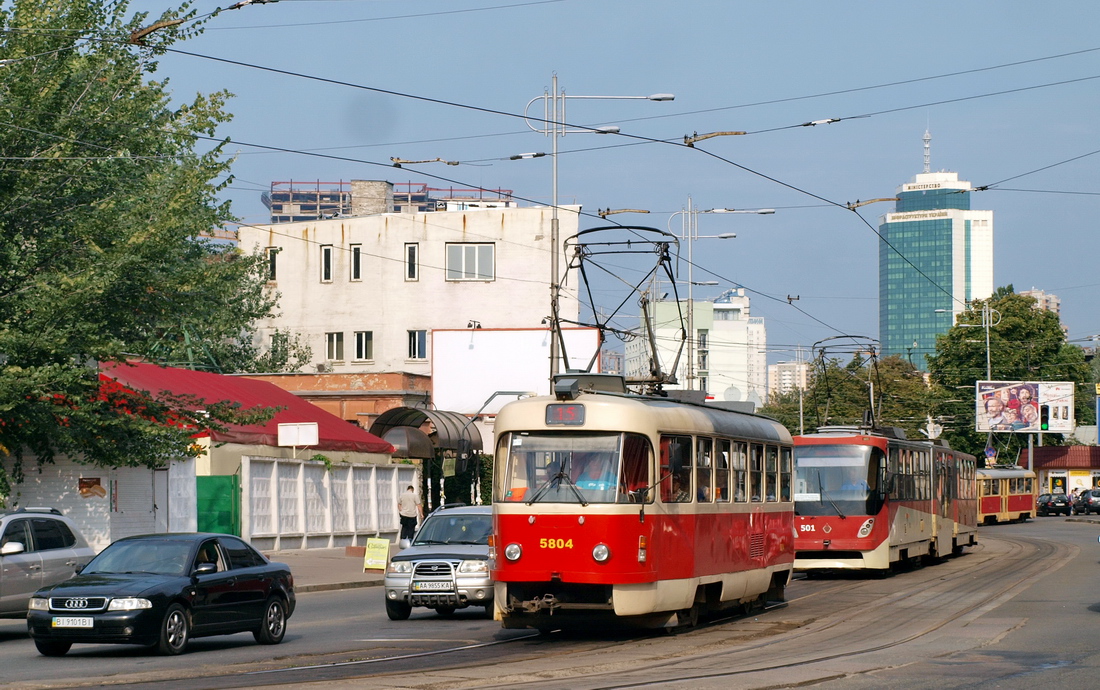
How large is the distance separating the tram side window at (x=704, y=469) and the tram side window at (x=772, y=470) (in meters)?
2.87

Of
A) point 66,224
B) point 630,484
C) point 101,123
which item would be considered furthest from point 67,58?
point 630,484

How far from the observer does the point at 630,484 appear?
15.7m

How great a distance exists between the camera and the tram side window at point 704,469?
679 inches

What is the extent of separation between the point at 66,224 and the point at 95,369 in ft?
9.10

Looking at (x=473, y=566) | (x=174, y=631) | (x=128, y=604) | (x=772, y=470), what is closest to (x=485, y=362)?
(x=772, y=470)

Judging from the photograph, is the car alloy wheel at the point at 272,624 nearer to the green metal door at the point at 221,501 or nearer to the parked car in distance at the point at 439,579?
the parked car in distance at the point at 439,579

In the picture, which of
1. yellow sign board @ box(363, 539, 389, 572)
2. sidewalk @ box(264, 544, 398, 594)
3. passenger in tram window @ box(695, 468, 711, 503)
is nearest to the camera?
passenger in tram window @ box(695, 468, 711, 503)

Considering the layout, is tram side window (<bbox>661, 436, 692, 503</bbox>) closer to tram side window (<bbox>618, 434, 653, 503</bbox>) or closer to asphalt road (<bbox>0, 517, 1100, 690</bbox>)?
tram side window (<bbox>618, 434, 653, 503</bbox>)

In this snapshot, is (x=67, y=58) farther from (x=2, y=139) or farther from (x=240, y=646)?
(x=240, y=646)

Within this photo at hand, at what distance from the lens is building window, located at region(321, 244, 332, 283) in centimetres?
7175

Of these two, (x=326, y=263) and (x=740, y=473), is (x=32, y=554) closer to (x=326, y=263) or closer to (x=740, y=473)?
(x=740, y=473)

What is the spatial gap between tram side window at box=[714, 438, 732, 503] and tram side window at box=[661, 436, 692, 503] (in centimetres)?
105

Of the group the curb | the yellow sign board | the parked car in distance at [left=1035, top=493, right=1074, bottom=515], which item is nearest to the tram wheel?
the curb

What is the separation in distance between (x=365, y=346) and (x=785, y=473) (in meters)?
50.6
